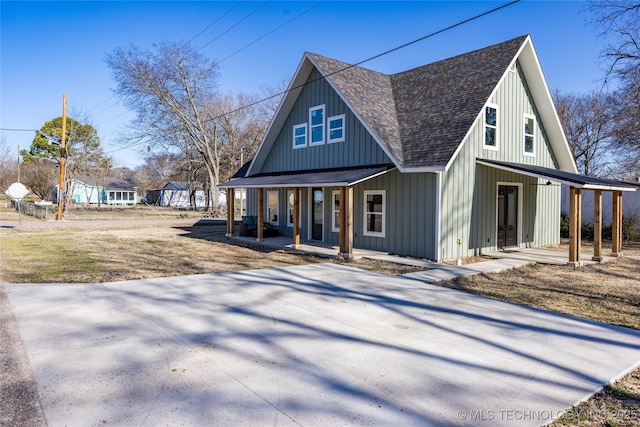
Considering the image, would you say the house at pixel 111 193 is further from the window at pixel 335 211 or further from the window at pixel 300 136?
the window at pixel 335 211

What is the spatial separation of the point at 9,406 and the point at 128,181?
66887 millimetres

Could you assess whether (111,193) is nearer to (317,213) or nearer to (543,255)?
(317,213)

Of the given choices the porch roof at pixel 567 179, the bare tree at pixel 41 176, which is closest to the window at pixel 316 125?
the porch roof at pixel 567 179

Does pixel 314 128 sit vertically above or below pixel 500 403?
above

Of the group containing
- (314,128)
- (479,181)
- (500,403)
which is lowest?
(500,403)

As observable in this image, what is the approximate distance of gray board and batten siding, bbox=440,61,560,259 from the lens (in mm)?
11859

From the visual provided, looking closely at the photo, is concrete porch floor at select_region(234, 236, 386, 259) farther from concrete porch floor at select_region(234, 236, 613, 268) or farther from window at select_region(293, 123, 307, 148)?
window at select_region(293, 123, 307, 148)

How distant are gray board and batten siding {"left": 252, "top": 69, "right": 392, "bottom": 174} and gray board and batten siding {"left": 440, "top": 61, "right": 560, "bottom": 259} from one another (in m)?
2.34

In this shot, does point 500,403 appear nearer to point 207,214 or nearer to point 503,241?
point 503,241

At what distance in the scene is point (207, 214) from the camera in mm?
35188

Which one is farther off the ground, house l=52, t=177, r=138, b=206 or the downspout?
house l=52, t=177, r=138, b=206

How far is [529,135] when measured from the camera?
14453 mm

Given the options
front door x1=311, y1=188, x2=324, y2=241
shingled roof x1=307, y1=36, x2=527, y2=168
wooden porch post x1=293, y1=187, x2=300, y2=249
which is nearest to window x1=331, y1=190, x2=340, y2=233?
front door x1=311, y1=188, x2=324, y2=241

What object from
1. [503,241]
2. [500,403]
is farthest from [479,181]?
[500,403]
